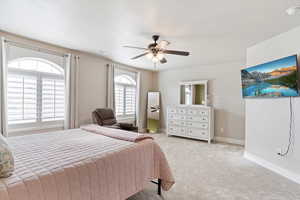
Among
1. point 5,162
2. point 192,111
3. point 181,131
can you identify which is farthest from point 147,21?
point 181,131

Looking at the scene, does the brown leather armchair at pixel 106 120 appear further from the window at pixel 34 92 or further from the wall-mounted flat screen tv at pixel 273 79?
the wall-mounted flat screen tv at pixel 273 79

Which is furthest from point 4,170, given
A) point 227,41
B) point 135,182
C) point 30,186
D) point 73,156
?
point 227,41

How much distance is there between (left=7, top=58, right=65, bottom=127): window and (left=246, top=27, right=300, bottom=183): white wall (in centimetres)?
446

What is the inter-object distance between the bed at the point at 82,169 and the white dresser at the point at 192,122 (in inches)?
122

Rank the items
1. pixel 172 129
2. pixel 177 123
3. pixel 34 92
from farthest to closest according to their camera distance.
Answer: pixel 172 129 < pixel 177 123 < pixel 34 92

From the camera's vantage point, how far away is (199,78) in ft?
18.0

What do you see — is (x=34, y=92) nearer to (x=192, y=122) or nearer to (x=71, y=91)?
(x=71, y=91)

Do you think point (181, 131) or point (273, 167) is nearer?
point (273, 167)

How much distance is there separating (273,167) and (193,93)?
10.4ft

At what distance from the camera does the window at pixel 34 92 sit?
3080 millimetres

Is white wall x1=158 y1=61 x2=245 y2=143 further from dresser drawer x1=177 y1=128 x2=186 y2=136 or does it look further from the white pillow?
the white pillow

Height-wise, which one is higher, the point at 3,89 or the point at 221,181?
the point at 3,89

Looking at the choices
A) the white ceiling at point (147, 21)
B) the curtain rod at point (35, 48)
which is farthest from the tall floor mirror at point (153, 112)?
the curtain rod at point (35, 48)

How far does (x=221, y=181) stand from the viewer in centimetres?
252
